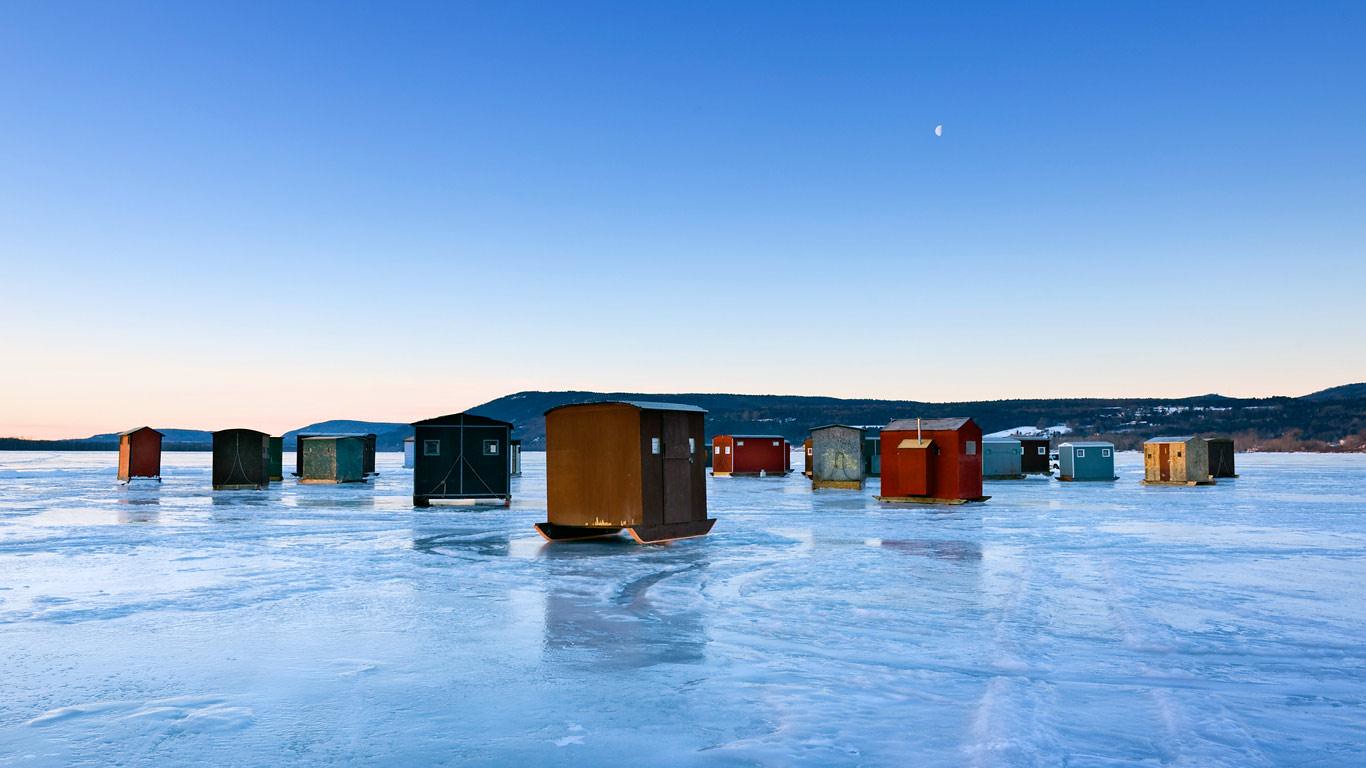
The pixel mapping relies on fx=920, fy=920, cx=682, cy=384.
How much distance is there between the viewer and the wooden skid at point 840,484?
46281 mm

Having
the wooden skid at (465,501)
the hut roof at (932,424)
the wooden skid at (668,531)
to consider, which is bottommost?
the wooden skid at (465,501)

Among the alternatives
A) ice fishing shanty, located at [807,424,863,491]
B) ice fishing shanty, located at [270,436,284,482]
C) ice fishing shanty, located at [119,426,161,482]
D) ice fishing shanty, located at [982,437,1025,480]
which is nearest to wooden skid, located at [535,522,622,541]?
ice fishing shanty, located at [807,424,863,491]

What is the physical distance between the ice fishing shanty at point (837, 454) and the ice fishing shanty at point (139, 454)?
1420 inches

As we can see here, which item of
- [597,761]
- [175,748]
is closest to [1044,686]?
[597,761]

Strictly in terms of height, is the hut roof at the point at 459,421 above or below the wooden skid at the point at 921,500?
above

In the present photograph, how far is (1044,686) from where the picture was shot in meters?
7.79

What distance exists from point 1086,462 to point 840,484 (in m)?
18.4

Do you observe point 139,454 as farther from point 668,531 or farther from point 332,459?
point 668,531

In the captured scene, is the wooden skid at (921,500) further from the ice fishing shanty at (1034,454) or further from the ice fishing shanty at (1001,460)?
the ice fishing shanty at (1034,454)

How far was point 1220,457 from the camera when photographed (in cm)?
5922

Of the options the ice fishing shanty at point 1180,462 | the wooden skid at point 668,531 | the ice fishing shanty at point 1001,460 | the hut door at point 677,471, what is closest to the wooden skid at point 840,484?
the ice fishing shanty at point 1001,460

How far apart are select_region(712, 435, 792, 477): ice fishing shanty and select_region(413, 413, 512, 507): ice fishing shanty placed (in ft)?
103

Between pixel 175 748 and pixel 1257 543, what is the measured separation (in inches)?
830

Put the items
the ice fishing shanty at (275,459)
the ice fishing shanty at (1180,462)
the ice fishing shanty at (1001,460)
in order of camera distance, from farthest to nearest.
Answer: the ice fishing shanty at (1001,460) → the ice fishing shanty at (275,459) → the ice fishing shanty at (1180,462)
